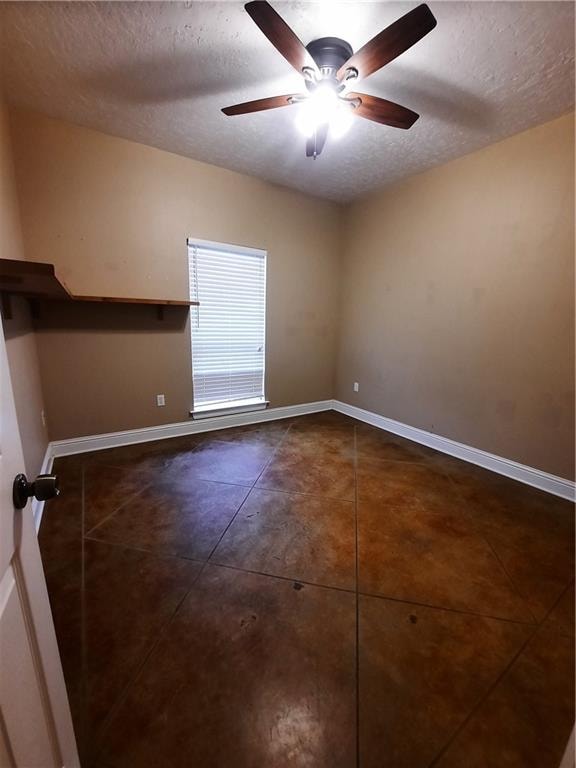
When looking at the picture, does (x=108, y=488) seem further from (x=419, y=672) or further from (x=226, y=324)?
(x=419, y=672)

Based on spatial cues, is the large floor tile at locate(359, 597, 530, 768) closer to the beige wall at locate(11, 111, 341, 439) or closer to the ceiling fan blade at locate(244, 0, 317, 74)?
the ceiling fan blade at locate(244, 0, 317, 74)

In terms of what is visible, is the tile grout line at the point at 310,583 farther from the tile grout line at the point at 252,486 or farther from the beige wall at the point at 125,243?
the beige wall at the point at 125,243

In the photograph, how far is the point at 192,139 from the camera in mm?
2559

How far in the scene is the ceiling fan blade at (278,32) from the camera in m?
1.19

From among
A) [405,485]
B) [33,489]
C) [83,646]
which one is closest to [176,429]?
[83,646]

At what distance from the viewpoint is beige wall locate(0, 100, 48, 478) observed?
1877 millimetres

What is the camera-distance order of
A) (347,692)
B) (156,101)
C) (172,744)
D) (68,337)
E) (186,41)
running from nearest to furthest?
1. (172,744)
2. (347,692)
3. (186,41)
4. (156,101)
5. (68,337)

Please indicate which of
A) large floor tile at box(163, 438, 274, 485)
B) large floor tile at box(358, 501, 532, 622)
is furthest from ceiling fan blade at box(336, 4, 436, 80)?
large floor tile at box(163, 438, 274, 485)

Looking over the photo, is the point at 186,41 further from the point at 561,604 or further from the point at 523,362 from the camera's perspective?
the point at 561,604

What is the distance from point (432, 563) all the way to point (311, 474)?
3.61 feet

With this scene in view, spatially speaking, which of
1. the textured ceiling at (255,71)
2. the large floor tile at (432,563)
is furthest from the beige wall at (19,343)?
the large floor tile at (432,563)

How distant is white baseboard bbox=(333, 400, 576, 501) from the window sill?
132 centimetres

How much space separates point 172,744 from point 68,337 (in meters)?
2.80

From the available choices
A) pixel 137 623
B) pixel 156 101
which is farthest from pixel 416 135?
pixel 137 623
